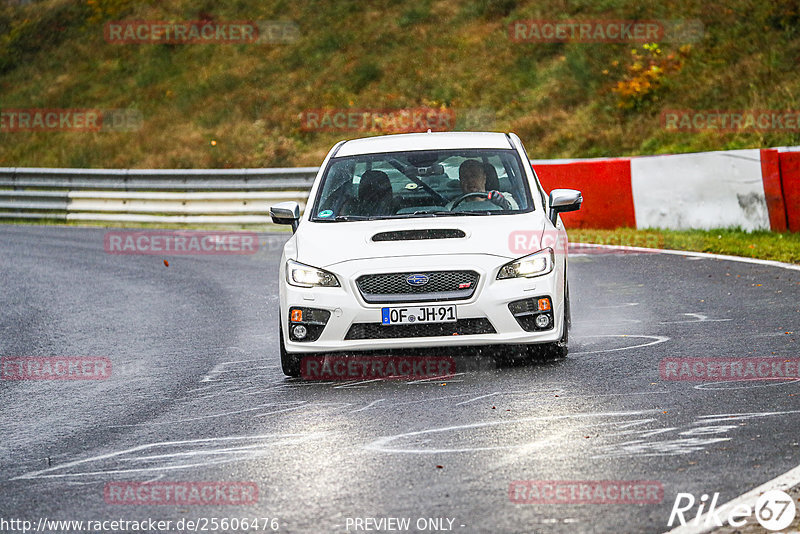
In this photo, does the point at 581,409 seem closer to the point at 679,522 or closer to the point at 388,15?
the point at 679,522

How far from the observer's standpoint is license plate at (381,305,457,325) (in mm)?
7898

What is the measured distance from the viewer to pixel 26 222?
26312 mm

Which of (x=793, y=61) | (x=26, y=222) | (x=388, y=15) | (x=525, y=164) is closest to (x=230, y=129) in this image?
(x=388, y=15)

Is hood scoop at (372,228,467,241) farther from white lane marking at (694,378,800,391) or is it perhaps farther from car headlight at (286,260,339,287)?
white lane marking at (694,378,800,391)

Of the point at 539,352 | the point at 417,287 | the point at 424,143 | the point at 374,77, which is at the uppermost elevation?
the point at 374,77

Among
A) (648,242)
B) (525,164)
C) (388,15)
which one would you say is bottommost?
(648,242)

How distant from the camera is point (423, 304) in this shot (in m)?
7.91

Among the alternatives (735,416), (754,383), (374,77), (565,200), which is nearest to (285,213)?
(565,200)

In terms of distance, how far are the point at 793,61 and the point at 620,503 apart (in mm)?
23781

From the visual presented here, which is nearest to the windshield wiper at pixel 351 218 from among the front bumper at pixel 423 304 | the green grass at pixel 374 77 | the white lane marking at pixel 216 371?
the front bumper at pixel 423 304

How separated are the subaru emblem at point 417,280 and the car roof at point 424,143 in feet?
5.78

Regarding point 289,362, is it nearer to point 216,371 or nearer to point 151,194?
point 216,371

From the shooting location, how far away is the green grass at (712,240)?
556 inches

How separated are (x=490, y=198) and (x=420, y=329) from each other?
1574 millimetres
